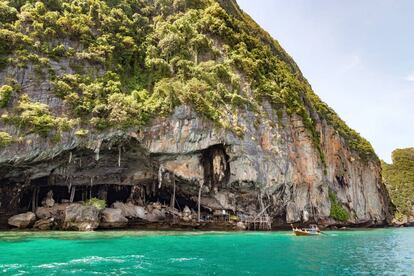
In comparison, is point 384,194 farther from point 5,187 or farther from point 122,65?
point 5,187

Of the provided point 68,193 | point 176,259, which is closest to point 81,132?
point 68,193

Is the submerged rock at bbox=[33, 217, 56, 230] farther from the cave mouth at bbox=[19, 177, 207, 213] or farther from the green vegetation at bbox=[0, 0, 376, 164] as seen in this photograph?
the green vegetation at bbox=[0, 0, 376, 164]

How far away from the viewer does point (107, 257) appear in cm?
1816

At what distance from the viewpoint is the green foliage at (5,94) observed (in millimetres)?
31297

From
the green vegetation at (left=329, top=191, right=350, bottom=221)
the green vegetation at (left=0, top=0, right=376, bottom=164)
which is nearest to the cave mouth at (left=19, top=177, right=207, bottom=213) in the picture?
the green vegetation at (left=0, top=0, right=376, bottom=164)

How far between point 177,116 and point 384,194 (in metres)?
Answer: 60.2

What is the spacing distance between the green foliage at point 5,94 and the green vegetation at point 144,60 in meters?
1.45

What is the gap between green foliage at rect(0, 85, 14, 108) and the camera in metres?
31.3

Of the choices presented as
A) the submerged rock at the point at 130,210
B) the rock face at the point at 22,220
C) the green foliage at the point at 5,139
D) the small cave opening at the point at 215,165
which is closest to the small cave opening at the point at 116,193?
the submerged rock at the point at 130,210

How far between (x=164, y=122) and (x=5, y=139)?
47.5 ft

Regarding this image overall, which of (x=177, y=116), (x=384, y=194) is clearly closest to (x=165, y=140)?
(x=177, y=116)

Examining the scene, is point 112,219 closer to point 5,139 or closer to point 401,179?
point 5,139

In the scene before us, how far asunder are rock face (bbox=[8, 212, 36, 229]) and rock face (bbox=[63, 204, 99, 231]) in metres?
3.33

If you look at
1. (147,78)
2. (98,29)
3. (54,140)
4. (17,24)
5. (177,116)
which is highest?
(98,29)
